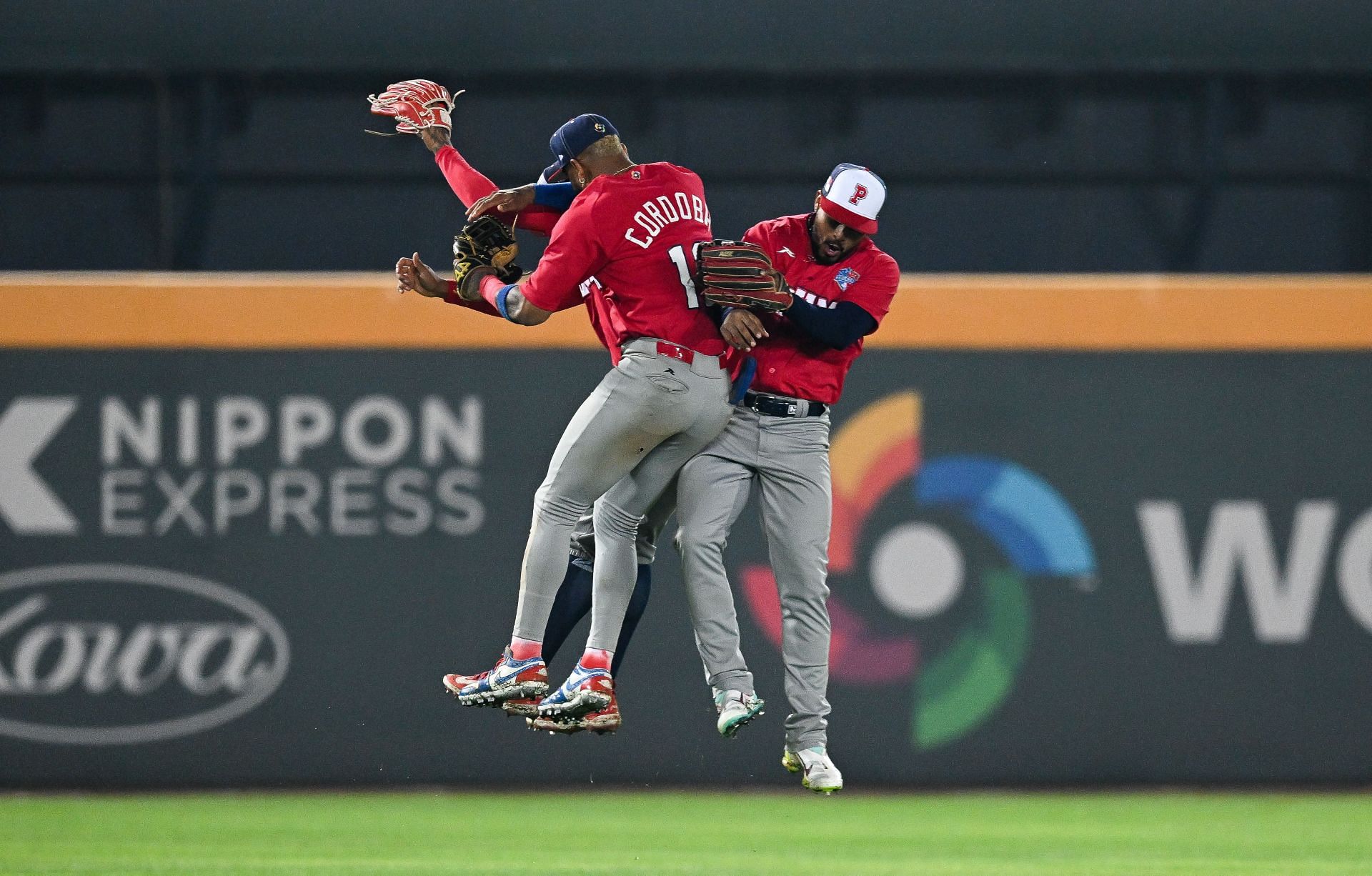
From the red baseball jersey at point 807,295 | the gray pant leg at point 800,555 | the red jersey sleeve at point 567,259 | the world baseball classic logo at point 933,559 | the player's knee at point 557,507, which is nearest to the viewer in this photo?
the red jersey sleeve at point 567,259

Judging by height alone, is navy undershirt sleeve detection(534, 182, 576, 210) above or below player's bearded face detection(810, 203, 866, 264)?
above

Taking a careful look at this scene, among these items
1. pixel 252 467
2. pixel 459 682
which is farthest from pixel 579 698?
pixel 252 467

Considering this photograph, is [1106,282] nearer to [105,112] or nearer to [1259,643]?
[1259,643]

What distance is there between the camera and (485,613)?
43.0 ft

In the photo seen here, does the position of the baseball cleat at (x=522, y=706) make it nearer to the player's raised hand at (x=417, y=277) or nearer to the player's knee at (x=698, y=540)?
the player's knee at (x=698, y=540)

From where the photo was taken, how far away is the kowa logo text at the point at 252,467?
12883 millimetres

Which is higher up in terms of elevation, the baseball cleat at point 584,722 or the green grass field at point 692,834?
the baseball cleat at point 584,722

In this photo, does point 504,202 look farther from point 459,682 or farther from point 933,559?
point 933,559

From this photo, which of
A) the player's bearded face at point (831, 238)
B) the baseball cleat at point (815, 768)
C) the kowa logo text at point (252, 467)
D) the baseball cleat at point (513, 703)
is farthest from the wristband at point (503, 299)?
the kowa logo text at point (252, 467)

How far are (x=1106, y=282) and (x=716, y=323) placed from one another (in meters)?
6.05

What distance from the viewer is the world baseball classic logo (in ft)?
43.3

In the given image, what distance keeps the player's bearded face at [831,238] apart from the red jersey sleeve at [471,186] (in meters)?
1.05

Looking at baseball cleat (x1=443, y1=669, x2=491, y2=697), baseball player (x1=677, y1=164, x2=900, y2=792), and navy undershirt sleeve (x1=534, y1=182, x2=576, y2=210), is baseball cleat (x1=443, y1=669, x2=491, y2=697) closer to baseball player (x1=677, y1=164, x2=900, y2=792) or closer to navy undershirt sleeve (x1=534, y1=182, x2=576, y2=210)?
baseball player (x1=677, y1=164, x2=900, y2=792)

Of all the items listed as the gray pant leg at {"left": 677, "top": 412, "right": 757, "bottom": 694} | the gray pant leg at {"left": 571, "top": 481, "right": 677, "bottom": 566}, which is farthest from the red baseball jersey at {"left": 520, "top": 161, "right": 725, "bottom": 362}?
the gray pant leg at {"left": 571, "top": 481, "right": 677, "bottom": 566}
